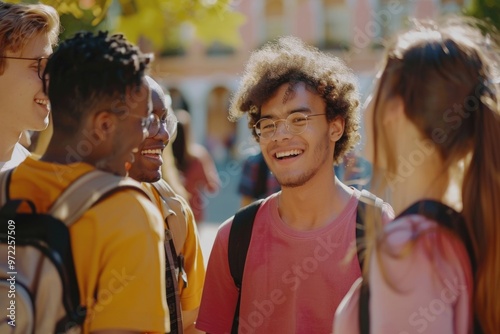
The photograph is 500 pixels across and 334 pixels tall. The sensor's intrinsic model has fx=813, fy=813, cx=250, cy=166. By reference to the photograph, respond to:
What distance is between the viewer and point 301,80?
339cm

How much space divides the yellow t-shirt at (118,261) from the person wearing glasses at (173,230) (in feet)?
2.38

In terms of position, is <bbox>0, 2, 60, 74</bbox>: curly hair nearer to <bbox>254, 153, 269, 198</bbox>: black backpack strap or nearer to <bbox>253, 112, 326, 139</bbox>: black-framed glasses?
<bbox>253, 112, 326, 139</bbox>: black-framed glasses

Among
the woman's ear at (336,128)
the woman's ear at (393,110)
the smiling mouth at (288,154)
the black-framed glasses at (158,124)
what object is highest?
the woman's ear at (393,110)

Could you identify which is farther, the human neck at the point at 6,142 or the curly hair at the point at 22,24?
the human neck at the point at 6,142

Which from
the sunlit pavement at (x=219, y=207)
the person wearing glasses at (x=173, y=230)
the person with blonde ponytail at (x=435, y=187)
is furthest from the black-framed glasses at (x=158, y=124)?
the sunlit pavement at (x=219, y=207)

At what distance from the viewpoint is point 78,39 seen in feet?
7.06

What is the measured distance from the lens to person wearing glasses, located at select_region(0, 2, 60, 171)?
3051 mm

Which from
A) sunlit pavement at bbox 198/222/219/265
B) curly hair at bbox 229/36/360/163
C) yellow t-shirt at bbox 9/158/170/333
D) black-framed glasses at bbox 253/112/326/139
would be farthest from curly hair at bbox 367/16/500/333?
sunlit pavement at bbox 198/222/219/265

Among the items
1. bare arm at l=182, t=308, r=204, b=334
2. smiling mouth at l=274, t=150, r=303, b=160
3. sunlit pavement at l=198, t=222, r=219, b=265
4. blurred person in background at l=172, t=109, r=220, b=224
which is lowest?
sunlit pavement at l=198, t=222, r=219, b=265

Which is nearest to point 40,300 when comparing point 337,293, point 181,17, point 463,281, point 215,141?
point 463,281

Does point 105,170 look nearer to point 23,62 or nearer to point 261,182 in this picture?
point 23,62

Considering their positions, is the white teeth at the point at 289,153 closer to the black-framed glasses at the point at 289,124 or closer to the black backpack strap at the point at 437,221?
the black-framed glasses at the point at 289,124

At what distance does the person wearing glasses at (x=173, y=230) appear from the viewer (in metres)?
2.77

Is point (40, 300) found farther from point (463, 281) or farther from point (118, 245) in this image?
point (463, 281)
